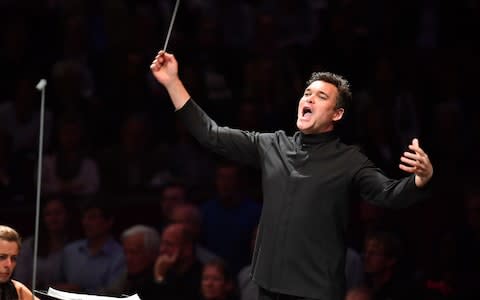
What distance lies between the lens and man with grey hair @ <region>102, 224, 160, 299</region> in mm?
5613

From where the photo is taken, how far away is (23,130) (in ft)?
22.3

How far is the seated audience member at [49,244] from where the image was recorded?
5.88 meters

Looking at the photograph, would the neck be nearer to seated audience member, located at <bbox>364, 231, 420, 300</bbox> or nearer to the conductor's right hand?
seated audience member, located at <bbox>364, 231, 420, 300</bbox>

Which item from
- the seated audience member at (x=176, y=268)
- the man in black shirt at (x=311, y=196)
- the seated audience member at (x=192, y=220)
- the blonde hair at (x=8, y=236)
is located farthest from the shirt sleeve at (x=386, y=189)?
the seated audience member at (x=192, y=220)

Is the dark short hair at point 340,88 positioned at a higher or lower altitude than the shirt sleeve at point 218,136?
higher

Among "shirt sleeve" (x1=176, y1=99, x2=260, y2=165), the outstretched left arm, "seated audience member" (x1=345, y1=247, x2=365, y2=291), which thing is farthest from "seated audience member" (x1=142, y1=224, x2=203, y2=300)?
the outstretched left arm

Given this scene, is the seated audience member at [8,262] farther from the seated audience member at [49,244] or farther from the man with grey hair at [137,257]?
the seated audience member at [49,244]

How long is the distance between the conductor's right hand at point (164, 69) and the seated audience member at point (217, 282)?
1992 mm

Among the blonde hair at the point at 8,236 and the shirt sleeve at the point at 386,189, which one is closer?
the shirt sleeve at the point at 386,189

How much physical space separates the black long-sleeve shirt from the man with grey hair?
7.37 feet

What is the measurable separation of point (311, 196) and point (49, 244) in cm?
303

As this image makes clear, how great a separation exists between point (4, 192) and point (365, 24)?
3.00 meters

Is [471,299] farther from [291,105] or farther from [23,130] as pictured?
[23,130]

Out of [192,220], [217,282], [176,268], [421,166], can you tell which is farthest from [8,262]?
[192,220]
